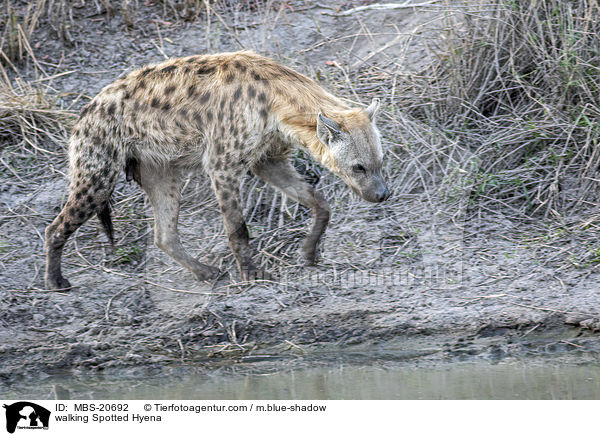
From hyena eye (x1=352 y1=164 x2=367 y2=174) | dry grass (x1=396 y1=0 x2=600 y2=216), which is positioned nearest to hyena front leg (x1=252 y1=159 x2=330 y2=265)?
hyena eye (x1=352 y1=164 x2=367 y2=174)

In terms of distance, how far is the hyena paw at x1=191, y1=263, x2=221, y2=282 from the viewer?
4.79 metres

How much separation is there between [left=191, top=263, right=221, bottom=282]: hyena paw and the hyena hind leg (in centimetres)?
57

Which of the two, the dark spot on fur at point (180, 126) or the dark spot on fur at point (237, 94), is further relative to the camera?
the dark spot on fur at point (180, 126)

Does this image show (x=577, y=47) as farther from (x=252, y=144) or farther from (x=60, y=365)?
(x=60, y=365)

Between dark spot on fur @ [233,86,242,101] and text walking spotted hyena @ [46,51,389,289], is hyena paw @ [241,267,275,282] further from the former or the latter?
dark spot on fur @ [233,86,242,101]

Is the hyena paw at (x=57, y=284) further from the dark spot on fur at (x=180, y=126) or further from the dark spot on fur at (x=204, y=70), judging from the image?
the dark spot on fur at (x=204, y=70)

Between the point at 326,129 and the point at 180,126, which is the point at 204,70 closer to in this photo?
the point at 180,126

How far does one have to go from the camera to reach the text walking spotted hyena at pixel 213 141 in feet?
14.6

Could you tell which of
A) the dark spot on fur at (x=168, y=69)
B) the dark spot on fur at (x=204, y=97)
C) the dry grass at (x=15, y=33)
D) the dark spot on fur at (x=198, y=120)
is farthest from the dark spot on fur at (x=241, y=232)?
the dry grass at (x=15, y=33)

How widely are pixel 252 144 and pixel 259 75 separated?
0.37 meters

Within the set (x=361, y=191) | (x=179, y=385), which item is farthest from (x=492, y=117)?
(x=179, y=385)

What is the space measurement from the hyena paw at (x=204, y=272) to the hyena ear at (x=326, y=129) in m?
0.98
